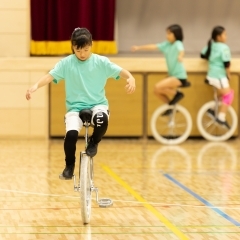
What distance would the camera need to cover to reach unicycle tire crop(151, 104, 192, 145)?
11.7 m

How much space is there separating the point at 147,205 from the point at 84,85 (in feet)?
4.77

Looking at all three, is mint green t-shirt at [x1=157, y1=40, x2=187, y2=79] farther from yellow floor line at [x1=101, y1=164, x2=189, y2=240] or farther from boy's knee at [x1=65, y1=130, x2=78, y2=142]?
boy's knee at [x1=65, y1=130, x2=78, y2=142]

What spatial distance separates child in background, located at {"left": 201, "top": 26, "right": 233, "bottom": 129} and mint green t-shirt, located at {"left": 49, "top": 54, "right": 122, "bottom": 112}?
238 inches

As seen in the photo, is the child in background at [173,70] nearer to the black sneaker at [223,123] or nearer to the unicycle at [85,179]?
the black sneaker at [223,123]

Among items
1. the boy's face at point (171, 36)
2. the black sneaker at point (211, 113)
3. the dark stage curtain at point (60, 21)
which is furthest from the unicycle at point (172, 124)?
the dark stage curtain at point (60, 21)

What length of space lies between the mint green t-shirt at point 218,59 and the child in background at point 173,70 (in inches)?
20.8

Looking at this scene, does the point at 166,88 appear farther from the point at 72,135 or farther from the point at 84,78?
the point at 72,135

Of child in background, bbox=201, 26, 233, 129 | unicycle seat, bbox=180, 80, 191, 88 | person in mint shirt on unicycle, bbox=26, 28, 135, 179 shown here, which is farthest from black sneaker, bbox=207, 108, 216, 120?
person in mint shirt on unicycle, bbox=26, 28, 135, 179

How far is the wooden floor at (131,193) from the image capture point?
5.57 meters

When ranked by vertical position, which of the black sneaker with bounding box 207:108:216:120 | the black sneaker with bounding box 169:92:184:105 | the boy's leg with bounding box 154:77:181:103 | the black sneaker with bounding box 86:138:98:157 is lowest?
the black sneaker with bounding box 207:108:216:120

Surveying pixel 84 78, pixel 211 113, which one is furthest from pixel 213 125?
pixel 84 78

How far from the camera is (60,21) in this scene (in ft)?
40.2

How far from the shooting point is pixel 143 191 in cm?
743

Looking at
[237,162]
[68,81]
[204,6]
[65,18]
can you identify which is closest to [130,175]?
[237,162]
